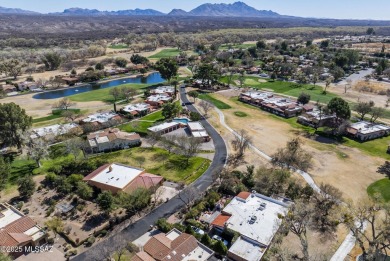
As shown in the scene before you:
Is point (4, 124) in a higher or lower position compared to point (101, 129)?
higher

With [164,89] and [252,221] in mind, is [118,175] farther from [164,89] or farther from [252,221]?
[164,89]

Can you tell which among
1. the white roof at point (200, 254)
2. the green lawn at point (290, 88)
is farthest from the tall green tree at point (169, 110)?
the green lawn at point (290, 88)

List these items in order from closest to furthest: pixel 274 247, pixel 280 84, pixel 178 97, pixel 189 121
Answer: pixel 274 247
pixel 189 121
pixel 178 97
pixel 280 84

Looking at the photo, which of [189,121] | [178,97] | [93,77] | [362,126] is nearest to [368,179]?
[362,126]

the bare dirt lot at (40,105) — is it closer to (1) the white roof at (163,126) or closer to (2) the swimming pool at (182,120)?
(2) the swimming pool at (182,120)

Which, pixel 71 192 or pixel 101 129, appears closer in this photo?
pixel 71 192

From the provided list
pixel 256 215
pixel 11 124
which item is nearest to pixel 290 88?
pixel 256 215

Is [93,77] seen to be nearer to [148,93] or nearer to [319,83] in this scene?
[148,93]

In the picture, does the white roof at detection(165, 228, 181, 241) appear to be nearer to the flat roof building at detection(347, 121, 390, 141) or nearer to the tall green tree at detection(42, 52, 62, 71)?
the flat roof building at detection(347, 121, 390, 141)
